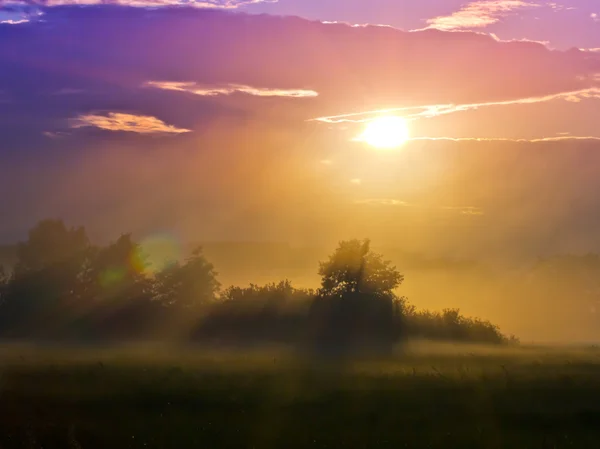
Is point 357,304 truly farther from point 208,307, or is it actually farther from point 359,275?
point 208,307

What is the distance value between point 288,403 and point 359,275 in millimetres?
47778

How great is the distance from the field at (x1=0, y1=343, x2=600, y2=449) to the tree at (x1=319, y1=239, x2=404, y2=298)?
1346 inches

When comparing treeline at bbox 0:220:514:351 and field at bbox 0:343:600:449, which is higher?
field at bbox 0:343:600:449

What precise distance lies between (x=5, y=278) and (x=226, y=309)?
26840 mm

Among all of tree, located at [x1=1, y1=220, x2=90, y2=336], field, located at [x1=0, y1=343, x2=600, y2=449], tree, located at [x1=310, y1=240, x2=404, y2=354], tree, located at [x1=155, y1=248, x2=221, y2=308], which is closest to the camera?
field, located at [x1=0, y1=343, x2=600, y2=449]

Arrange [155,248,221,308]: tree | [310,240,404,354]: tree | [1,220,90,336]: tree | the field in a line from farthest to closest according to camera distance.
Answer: [155,248,221,308]: tree → [1,220,90,336]: tree → [310,240,404,354]: tree → the field

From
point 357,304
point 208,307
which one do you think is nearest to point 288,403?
point 357,304

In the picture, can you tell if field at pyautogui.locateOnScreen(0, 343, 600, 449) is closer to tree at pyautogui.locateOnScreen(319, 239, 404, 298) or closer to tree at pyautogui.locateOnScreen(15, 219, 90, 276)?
tree at pyautogui.locateOnScreen(319, 239, 404, 298)

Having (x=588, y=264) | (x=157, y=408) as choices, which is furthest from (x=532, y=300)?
(x=157, y=408)

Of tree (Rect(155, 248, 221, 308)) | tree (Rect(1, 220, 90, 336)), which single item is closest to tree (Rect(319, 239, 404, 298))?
tree (Rect(155, 248, 221, 308))

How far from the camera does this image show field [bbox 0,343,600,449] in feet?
81.2

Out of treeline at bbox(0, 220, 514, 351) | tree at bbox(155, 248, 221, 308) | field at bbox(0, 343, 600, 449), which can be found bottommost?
tree at bbox(155, 248, 221, 308)

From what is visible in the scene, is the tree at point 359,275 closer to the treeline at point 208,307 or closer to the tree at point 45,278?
the treeline at point 208,307

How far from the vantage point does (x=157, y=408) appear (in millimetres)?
29141
